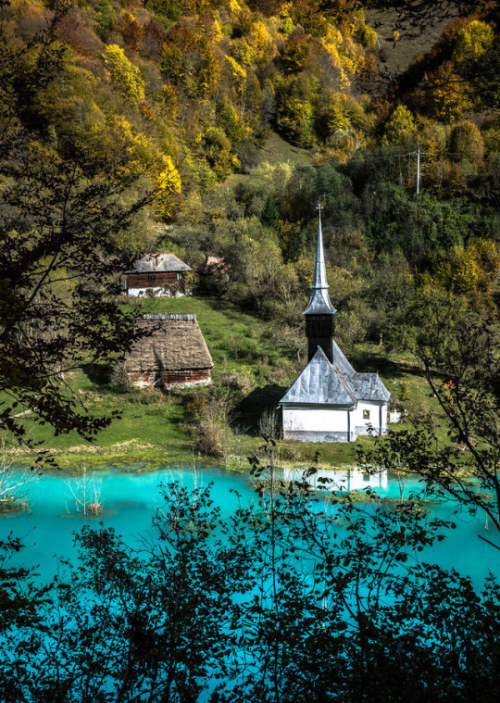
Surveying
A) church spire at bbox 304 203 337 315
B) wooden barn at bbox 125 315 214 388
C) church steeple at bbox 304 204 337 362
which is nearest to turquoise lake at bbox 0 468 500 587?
church steeple at bbox 304 204 337 362

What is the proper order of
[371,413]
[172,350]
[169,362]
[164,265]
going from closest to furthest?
1. [371,413]
2. [169,362]
3. [172,350]
4. [164,265]

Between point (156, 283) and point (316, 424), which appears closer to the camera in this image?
point (316, 424)

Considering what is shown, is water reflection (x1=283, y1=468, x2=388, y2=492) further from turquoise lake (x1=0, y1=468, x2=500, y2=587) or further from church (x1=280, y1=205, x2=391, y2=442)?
church (x1=280, y1=205, x2=391, y2=442)

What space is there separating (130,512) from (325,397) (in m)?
9.72

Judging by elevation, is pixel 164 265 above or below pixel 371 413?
above

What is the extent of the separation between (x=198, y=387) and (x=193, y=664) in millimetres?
22970

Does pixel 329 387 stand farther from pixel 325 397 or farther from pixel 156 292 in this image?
pixel 156 292

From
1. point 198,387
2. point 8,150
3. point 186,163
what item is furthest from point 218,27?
point 8,150

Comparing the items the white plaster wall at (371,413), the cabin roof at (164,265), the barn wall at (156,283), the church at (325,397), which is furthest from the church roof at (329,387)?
the cabin roof at (164,265)

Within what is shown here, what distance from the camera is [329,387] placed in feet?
81.5

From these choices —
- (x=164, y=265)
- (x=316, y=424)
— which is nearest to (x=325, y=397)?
(x=316, y=424)

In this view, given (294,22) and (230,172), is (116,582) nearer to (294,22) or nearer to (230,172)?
(230,172)

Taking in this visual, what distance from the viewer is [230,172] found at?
2594 inches

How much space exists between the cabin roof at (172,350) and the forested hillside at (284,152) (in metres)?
6.21
